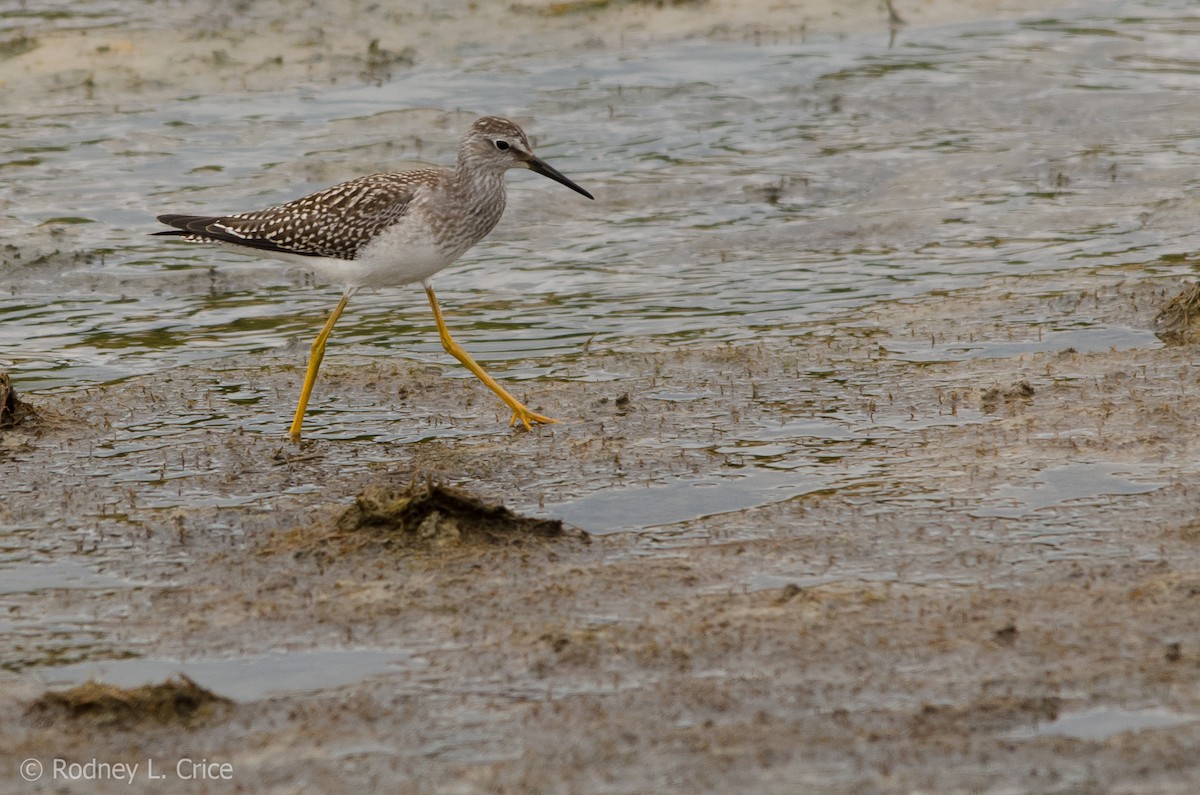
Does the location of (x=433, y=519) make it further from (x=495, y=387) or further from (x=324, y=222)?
(x=324, y=222)

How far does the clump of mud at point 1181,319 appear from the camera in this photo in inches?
415

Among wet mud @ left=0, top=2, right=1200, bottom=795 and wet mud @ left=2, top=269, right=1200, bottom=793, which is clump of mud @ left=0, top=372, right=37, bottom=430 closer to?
wet mud @ left=0, top=2, right=1200, bottom=795

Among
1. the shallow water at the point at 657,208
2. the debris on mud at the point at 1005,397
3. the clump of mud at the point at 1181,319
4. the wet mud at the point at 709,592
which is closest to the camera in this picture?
the wet mud at the point at 709,592

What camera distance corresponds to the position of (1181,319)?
1076cm

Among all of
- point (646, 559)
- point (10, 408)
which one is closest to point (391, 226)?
point (10, 408)

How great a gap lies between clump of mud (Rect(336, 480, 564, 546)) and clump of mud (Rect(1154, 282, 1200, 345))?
506cm

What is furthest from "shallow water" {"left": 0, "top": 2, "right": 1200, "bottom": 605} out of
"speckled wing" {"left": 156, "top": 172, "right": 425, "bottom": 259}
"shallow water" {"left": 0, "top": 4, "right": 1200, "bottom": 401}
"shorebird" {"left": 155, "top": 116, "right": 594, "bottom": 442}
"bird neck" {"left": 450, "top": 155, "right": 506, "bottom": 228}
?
"bird neck" {"left": 450, "top": 155, "right": 506, "bottom": 228}

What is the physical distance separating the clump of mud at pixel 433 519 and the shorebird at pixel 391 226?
1989 millimetres

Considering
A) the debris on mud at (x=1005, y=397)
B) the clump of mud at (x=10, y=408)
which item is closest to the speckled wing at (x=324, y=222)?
the clump of mud at (x=10, y=408)

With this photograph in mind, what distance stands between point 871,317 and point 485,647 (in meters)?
5.91

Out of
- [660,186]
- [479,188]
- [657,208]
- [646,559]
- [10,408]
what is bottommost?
[646,559]

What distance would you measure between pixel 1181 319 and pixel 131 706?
7684 millimetres

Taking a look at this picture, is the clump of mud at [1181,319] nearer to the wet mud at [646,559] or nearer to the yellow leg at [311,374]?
the wet mud at [646,559]

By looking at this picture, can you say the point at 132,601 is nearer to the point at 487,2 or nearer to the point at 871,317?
the point at 871,317
